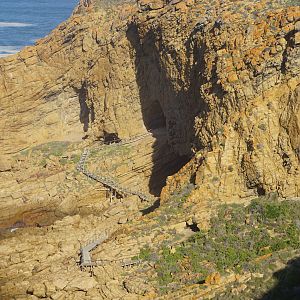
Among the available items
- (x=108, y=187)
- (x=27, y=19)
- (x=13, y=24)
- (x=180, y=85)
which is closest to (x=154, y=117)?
(x=180, y=85)

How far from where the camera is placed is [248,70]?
3045 cm

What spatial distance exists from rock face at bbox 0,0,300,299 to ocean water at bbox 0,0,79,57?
118 feet

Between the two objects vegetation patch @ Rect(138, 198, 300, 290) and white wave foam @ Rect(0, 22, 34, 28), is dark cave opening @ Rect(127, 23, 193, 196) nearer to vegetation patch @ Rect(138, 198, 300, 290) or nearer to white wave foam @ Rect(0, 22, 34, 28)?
vegetation patch @ Rect(138, 198, 300, 290)

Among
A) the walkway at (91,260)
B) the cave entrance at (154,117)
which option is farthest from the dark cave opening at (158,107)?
the walkway at (91,260)

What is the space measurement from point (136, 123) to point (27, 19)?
72.6 meters

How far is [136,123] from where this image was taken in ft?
148

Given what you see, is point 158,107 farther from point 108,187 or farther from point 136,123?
point 108,187

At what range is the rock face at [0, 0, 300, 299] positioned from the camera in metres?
29.2

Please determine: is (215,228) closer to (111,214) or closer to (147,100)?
(111,214)

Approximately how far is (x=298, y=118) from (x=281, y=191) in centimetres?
377

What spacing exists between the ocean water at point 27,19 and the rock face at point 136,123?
118 ft

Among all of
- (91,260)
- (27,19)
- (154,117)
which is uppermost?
(27,19)

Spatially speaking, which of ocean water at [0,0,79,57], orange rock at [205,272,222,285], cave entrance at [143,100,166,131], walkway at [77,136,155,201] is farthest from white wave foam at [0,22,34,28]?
orange rock at [205,272,222,285]

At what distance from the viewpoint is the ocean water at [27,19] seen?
90500 mm
